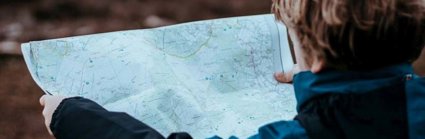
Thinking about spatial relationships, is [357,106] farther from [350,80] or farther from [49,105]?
[49,105]

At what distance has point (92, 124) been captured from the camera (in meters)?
1.31

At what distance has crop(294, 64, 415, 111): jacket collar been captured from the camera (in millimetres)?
1185

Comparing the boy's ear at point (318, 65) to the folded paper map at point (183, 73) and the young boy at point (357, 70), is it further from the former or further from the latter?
the folded paper map at point (183, 73)

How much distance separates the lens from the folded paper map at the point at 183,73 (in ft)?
4.72

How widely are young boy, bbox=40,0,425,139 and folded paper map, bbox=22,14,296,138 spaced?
0.84ft

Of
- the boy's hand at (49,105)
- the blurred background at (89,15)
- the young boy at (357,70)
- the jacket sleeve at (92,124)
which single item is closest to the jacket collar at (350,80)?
the young boy at (357,70)

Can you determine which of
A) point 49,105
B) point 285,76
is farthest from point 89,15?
point 49,105

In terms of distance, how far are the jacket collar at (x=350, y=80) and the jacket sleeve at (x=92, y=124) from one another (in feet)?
0.78

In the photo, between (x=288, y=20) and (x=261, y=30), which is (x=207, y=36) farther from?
(x=288, y=20)

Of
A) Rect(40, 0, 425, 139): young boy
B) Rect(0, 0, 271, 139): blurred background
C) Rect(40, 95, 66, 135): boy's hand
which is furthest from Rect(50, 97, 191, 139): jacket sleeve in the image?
Rect(0, 0, 271, 139): blurred background

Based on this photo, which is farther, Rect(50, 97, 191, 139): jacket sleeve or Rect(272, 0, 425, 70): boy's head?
Rect(50, 97, 191, 139): jacket sleeve

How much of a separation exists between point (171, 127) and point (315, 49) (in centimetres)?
34

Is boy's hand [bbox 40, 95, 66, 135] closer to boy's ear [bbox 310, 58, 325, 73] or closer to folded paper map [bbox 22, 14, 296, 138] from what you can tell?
folded paper map [bbox 22, 14, 296, 138]

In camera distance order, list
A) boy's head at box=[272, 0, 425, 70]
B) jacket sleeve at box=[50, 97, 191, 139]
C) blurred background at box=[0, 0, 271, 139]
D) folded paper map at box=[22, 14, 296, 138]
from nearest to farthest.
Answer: boy's head at box=[272, 0, 425, 70] → jacket sleeve at box=[50, 97, 191, 139] → folded paper map at box=[22, 14, 296, 138] → blurred background at box=[0, 0, 271, 139]
